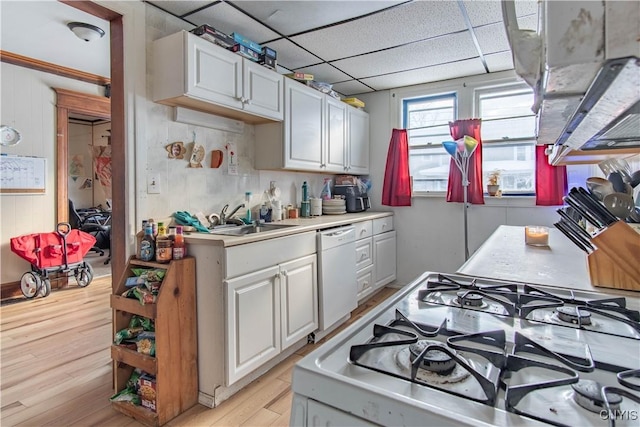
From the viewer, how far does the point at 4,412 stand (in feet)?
5.92

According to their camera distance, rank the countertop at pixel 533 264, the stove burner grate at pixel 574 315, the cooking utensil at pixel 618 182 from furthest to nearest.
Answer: the cooking utensil at pixel 618 182, the countertop at pixel 533 264, the stove burner grate at pixel 574 315

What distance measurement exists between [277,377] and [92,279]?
334 cm

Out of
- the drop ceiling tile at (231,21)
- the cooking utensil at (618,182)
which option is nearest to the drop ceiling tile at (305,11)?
the drop ceiling tile at (231,21)

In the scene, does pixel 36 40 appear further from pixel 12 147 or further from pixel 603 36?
pixel 603 36

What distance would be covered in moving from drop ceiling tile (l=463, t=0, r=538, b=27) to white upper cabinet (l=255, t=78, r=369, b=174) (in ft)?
4.29

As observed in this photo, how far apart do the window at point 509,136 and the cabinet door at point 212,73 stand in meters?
2.43

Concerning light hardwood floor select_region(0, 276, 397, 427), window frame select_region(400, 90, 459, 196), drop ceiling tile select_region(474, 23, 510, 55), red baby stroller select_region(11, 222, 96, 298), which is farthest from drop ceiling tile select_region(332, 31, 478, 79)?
red baby stroller select_region(11, 222, 96, 298)

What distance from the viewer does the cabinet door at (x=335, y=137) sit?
328cm

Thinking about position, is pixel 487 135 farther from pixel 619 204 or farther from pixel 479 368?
pixel 479 368

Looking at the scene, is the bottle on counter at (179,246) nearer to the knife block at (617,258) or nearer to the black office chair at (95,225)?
the knife block at (617,258)

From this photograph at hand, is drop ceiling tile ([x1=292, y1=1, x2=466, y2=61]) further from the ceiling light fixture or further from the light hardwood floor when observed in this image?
the light hardwood floor

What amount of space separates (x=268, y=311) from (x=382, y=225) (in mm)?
1868

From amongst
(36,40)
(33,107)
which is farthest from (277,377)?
(33,107)

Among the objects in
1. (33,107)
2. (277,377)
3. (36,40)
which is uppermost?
(36,40)
